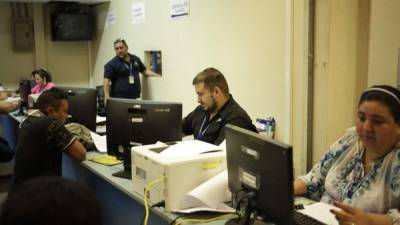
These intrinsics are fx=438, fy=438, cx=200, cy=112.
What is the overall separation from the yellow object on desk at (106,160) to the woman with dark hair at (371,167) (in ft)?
4.45

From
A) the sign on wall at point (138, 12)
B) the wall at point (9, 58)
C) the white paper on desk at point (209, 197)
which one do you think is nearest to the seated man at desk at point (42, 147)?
the white paper on desk at point (209, 197)

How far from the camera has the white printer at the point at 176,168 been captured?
6.15 feet

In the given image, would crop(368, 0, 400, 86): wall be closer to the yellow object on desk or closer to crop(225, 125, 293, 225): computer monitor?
crop(225, 125, 293, 225): computer monitor

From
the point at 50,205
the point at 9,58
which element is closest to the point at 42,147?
the point at 50,205

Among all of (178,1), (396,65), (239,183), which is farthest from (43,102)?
(178,1)

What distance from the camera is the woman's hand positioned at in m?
1.58

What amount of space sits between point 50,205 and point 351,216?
120 cm

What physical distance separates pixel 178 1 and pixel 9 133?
8.55 feet

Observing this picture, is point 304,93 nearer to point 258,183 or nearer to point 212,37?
point 212,37

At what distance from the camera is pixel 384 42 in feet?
9.42

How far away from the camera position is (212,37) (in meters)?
4.52

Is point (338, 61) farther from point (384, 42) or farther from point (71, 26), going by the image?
point (71, 26)

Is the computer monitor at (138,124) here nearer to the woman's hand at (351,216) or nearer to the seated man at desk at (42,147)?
the seated man at desk at (42,147)

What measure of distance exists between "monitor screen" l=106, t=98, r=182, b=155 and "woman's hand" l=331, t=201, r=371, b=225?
1086 mm
